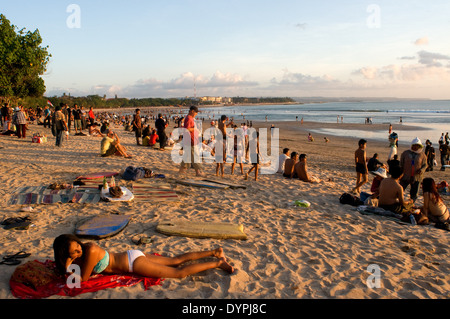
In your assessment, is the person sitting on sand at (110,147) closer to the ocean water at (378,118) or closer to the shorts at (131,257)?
the shorts at (131,257)

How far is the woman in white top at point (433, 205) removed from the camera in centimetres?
597

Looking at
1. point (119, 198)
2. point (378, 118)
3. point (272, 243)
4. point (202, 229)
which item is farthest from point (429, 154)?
point (378, 118)

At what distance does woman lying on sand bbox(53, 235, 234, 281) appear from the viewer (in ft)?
10.6

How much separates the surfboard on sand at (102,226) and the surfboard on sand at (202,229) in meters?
0.64

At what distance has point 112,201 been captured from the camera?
21.0 ft

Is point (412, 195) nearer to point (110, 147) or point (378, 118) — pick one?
point (110, 147)

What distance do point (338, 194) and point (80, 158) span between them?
9.11 m

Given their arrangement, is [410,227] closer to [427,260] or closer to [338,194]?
[427,260]

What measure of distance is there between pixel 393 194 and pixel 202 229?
4.26m

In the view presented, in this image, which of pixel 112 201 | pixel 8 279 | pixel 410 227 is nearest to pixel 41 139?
pixel 112 201

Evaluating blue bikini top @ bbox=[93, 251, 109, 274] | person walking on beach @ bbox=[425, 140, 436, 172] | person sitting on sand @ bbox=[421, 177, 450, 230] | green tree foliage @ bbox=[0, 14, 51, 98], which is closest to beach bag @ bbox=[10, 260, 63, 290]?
blue bikini top @ bbox=[93, 251, 109, 274]

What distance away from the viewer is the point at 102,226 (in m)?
4.89

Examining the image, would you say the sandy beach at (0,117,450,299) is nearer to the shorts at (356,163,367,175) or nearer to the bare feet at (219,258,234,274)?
the bare feet at (219,258,234,274)

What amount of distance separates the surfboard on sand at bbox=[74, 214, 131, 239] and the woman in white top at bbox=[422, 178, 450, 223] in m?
5.87
